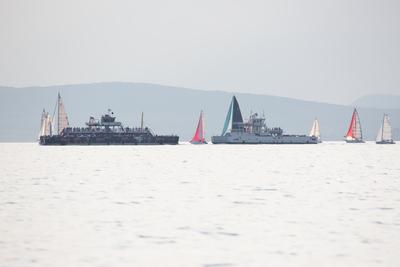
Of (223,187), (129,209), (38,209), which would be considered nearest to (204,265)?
(129,209)

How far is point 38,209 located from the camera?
3909 cm

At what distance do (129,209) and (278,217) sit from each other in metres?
8.84

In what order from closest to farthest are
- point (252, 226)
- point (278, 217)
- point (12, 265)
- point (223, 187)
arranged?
point (12, 265) < point (252, 226) < point (278, 217) < point (223, 187)

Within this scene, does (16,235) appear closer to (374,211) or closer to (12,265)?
(12,265)

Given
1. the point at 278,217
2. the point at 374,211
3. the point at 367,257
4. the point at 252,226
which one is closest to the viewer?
the point at 367,257

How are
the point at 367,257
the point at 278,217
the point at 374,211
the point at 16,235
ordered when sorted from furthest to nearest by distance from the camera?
the point at 374,211 < the point at 278,217 < the point at 16,235 < the point at 367,257

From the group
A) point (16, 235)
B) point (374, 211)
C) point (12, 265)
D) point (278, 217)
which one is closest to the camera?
point (12, 265)

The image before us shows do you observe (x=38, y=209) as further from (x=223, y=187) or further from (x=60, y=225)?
(x=223, y=187)

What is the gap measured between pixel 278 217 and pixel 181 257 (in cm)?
1184

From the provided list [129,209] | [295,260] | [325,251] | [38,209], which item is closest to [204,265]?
[295,260]

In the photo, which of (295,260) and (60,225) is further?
(60,225)

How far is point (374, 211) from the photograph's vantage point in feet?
124

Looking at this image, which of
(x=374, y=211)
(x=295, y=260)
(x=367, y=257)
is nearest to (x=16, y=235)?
(x=295, y=260)

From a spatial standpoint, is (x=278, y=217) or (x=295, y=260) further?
(x=278, y=217)
